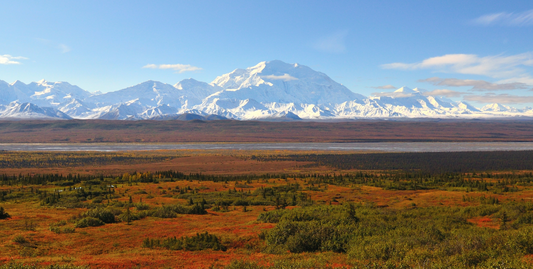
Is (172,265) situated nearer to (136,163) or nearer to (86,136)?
(136,163)

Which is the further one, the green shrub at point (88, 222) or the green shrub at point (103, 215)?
the green shrub at point (103, 215)

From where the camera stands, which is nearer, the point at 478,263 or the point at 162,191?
the point at 478,263

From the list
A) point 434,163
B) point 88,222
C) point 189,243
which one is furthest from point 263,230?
point 434,163

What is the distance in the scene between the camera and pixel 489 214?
73.4ft

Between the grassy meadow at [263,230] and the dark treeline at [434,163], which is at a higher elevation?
the grassy meadow at [263,230]

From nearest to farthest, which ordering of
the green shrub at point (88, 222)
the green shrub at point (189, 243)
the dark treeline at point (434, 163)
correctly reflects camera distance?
the green shrub at point (189, 243) < the green shrub at point (88, 222) < the dark treeline at point (434, 163)

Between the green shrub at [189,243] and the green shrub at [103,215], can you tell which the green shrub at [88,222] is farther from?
the green shrub at [189,243]

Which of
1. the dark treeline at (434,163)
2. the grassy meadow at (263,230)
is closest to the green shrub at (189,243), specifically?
the grassy meadow at (263,230)

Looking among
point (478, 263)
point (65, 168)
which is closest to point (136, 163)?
point (65, 168)

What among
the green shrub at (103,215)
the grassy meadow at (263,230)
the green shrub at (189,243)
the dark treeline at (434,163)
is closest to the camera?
the grassy meadow at (263,230)

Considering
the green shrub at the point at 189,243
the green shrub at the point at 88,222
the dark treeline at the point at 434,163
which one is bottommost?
the dark treeline at the point at 434,163

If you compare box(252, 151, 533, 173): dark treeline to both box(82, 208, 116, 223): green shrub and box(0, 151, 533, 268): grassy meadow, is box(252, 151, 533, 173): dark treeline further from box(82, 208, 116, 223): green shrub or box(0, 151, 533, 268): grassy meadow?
box(82, 208, 116, 223): green shrub

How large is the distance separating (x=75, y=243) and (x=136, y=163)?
6351 centimetres

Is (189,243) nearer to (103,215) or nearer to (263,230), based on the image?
(263,230)
